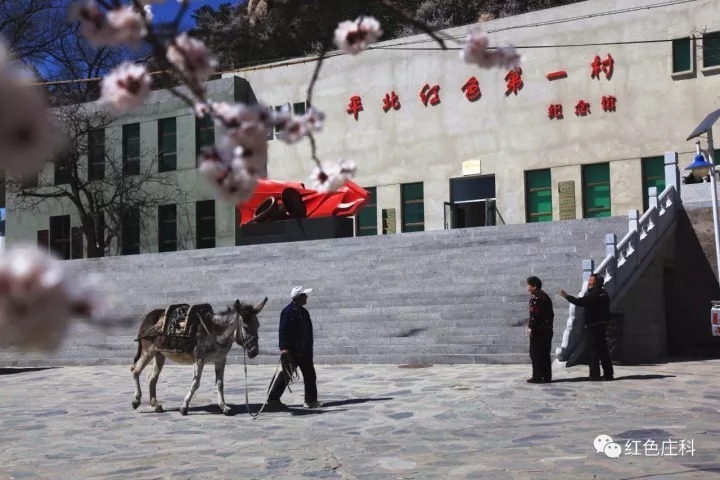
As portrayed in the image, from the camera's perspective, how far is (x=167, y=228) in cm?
3806

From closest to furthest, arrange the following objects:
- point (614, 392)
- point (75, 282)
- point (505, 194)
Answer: point (75, 282), point (614, 392), point (505, 194)

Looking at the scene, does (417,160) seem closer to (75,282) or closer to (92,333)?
(92,333)

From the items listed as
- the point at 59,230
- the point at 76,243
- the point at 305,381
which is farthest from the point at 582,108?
the point at 59,230

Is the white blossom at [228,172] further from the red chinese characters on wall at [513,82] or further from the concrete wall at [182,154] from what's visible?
the concrete wall at [182,154]

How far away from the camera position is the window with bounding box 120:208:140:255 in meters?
38.6

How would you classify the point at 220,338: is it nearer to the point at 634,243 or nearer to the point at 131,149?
the point at 634,243

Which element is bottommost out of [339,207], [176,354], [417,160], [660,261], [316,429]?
[316,429]

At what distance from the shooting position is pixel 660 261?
20.4 meters

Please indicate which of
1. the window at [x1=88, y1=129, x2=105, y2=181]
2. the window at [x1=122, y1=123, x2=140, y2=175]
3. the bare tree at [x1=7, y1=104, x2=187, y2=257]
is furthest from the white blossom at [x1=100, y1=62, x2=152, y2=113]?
the window at [x1=88, y1=129, x2=105, y2=181]

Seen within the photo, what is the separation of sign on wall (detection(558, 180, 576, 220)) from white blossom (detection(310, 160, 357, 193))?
2680 centimetres

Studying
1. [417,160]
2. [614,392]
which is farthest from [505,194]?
[614,392]

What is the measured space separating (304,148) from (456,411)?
23493 mm

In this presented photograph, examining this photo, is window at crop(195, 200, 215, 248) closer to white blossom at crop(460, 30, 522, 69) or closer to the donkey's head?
the donkey's head

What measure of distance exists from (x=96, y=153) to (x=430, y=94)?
16.9 metres
